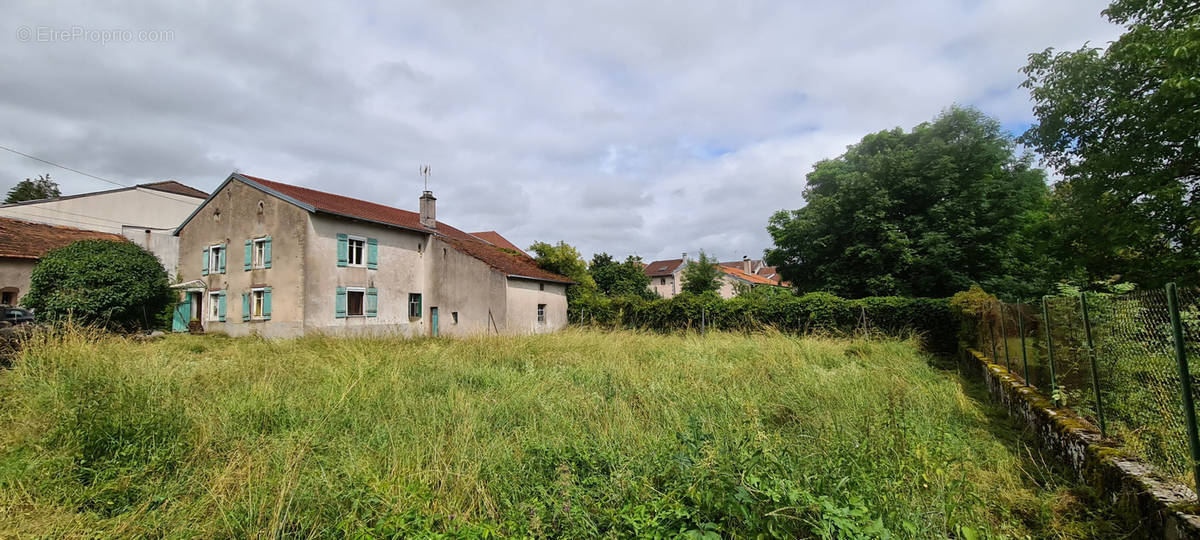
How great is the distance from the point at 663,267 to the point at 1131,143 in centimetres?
5264

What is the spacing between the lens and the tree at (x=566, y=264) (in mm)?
24938

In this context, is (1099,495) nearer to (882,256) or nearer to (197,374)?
(197,374)

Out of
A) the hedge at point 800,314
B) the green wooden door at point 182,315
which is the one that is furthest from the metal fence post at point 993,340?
the green wooden door at point 182,315

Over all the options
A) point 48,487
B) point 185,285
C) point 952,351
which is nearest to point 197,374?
point 48,487

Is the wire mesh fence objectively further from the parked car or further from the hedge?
the parked car

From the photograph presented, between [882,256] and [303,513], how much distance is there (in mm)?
20345

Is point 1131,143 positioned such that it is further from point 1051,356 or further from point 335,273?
point 335,273

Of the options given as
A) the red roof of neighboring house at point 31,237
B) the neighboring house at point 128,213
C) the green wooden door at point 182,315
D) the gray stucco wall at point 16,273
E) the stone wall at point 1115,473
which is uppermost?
the neighboring house at point 128,213

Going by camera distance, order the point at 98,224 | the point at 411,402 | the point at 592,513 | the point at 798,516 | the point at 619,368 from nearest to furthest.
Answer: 1. the point at 798,516
2. the point at 592,513
3. the point at 411,402
4. the point at 619,368
5. the point at 98,224

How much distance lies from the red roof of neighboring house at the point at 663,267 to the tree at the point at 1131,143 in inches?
1919

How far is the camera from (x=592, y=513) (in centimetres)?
267

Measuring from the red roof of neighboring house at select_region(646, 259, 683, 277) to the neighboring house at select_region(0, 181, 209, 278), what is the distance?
4573 cm

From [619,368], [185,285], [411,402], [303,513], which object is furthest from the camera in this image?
[185,285]

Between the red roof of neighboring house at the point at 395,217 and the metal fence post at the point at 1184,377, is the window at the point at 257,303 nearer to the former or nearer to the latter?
the red roof of neighboring house at the point at 395,217
